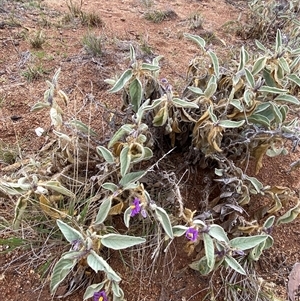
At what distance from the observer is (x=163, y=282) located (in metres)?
1.35

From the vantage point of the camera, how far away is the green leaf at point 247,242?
1.18 m

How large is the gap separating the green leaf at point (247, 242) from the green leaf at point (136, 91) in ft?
1.74

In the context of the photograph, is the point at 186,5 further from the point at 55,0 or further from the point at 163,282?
the point at 163,282

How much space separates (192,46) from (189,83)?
3.27 feet

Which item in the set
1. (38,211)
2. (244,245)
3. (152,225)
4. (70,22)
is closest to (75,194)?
(38,211)

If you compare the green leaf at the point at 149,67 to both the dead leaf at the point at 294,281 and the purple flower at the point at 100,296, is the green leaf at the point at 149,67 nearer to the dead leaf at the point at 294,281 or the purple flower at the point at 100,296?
the purple flower at the point at 100,296

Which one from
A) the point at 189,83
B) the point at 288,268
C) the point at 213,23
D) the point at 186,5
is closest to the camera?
the point at 288,268

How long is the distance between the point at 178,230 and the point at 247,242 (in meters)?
0.19

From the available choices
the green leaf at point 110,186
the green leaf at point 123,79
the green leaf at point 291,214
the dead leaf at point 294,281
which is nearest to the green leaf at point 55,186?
the green leaf at point 110,186

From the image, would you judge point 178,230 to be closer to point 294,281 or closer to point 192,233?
point 192,233

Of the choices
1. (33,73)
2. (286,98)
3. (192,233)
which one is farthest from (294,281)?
(33,73)

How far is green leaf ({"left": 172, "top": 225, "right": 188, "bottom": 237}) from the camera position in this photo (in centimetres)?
118

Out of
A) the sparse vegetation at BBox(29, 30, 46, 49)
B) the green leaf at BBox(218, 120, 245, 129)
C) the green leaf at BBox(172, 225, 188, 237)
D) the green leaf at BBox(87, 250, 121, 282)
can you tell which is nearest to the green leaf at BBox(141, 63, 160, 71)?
the green leaf at BBox(218, 120, 245, 129)

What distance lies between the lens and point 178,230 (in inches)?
A: 47.2
